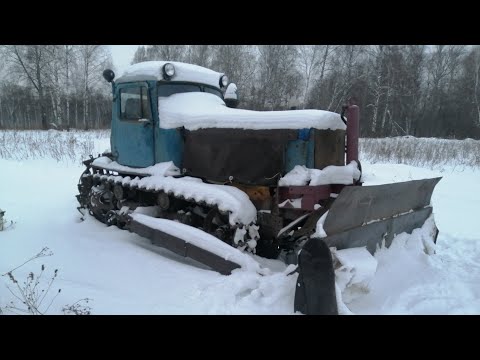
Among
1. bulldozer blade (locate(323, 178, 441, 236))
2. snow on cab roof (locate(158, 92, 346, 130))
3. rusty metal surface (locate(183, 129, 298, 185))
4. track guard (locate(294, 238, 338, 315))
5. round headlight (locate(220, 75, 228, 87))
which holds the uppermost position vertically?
round headlight (locate(220, 75, 228, 87))

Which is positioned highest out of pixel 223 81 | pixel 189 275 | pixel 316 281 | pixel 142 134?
pixel 223 81

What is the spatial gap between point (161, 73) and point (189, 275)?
321 centimetres

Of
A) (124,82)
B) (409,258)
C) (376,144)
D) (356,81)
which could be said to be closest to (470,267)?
(409,258)

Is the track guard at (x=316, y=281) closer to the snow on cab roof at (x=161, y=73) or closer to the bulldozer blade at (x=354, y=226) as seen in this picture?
the bulldozer blade at (x=354, y=226)

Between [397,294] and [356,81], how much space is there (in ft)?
67.6

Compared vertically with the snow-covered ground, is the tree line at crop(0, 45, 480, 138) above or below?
above

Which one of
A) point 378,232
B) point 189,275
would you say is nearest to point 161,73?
point 189,275

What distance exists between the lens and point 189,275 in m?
4.04

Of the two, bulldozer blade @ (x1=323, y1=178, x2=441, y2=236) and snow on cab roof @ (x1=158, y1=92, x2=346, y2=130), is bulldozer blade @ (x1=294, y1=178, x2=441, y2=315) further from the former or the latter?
snow on cab roof @ (x1=158, y1=92, x2=346, y2=130)

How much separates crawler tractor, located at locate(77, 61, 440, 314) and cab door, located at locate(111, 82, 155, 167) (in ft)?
0.09

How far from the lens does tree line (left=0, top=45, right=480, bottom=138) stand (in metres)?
22.4

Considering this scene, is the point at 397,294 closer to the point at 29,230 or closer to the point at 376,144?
the point at 29,230

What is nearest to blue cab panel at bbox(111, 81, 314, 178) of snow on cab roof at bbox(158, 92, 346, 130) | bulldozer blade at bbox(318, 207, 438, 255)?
snow on cab roof at bbox(158, 92, 346, 130)

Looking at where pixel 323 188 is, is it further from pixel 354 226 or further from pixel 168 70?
pixel 168 70
